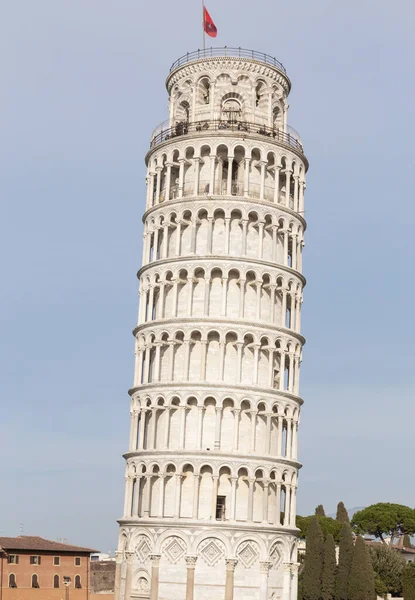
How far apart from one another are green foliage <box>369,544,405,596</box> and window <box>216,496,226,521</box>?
134 feet

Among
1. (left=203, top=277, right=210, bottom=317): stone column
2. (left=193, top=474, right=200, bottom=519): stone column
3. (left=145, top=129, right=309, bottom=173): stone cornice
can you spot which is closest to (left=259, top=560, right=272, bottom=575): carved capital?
(left=193, top=474, right=200, bottom=519): stone column

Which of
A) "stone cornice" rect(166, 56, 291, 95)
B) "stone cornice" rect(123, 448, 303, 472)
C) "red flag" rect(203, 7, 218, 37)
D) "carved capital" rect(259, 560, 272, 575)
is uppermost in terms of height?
"red flag" rect(203, 7, 218, 37)

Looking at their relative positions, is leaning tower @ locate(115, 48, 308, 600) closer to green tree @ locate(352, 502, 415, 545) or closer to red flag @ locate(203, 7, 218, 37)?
red flag @ locate(203, 7, 218, 37)

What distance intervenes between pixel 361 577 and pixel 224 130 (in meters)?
39.9

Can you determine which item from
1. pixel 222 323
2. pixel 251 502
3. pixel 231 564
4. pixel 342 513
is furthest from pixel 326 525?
pixel 222 323

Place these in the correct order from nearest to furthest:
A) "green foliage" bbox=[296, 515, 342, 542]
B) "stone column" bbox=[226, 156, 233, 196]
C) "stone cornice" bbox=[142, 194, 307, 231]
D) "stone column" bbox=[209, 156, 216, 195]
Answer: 1. "stone cornice" bbox=[142, 194, 307, 231]
2. "stone column" bbox=[209, 156, 216, 195]
3. "stone column" bbox=[226, 156, 233, 196]
4. "green foliage" bbox=[296, 515, 342, 542]

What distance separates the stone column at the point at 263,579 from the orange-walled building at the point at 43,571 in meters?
36.2

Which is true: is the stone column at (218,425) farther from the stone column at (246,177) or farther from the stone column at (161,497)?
the stone column at (246,177)

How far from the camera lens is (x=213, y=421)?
56938mm

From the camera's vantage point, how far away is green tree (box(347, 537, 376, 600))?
75.6 m

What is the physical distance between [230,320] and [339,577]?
31795 mm

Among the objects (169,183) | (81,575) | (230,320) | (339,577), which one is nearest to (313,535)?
(339,577)

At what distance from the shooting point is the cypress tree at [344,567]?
76.8 m

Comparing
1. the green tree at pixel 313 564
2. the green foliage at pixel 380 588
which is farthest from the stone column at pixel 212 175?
the green foliage at pixel 380 588
